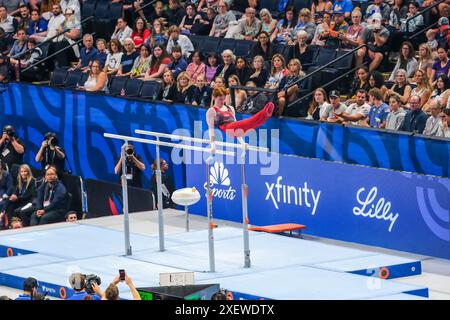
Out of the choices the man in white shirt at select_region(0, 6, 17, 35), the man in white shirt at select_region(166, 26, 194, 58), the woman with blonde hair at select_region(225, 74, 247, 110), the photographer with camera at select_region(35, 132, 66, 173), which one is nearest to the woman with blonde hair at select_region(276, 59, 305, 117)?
the woman with blonde hair at select_region(225, 74, 247, 110)

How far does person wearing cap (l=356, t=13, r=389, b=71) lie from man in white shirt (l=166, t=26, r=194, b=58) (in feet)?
10.4

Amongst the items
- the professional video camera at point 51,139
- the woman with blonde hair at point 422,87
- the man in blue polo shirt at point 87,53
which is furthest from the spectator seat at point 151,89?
the woman with blonde hair at point 422,87

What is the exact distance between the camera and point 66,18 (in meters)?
23.2

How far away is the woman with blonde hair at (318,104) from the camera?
1784 cm

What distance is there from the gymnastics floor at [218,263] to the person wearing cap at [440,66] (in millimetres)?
3119

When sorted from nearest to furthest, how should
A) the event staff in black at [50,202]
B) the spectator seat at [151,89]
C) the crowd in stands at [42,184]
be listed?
1. the event staff in black at [50,202]
2. the crowd in stands at [42,184]
3. the spectator seat at [151,89]

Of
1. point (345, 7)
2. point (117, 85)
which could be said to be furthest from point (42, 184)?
point (345, 7)

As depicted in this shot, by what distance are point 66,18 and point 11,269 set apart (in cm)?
890

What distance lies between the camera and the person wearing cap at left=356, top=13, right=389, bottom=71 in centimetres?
1886

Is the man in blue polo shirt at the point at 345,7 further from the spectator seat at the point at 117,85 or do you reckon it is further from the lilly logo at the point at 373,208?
the lilly logo at the point at 373,208

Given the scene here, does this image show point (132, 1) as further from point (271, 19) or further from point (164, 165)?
point (164, 165)

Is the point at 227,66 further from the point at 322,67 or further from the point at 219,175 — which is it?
the point at 219,175

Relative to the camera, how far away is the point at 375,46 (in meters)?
19.0
